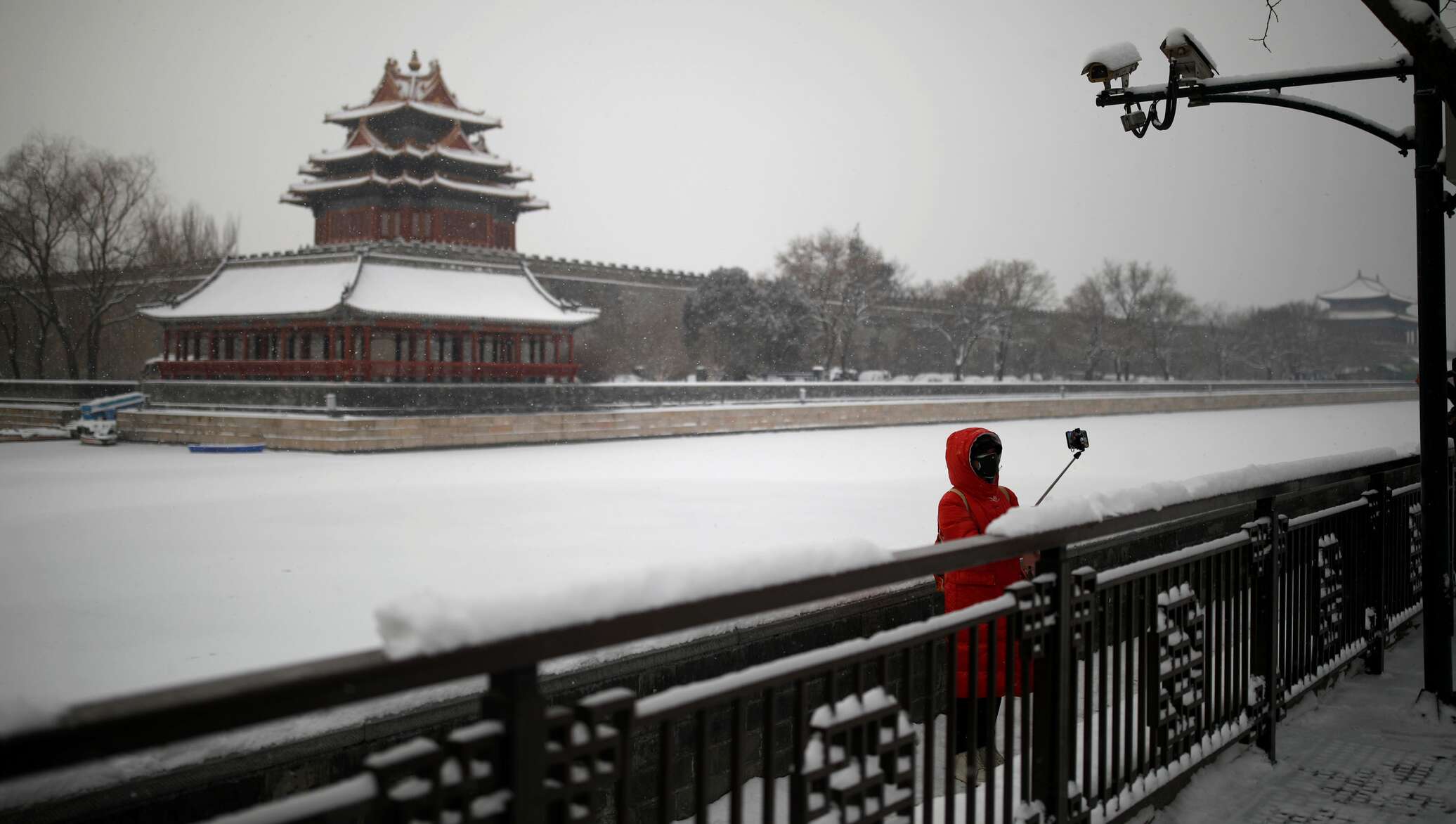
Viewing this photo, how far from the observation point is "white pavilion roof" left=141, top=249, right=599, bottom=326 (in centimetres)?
2552

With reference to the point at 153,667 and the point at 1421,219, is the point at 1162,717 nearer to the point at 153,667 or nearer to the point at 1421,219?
the point at 1421,219

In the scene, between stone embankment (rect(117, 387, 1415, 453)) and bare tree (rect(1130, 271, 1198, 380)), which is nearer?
stone embankment (rect(117, 387, 1415, 453))

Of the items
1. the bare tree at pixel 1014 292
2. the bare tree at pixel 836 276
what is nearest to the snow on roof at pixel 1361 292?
the bare tree at pixel 1014 292

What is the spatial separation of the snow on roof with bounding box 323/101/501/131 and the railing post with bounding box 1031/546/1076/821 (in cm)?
3220

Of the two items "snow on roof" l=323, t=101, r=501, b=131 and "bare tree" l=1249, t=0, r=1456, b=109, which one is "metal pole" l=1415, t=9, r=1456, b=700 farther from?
"snow on roof" l=323, t=101, r=501, b=131

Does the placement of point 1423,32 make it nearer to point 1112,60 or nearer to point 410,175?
point 1112,60

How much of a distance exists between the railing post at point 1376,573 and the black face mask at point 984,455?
1794 millimetres

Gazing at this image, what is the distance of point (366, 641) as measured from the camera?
21.0 ft

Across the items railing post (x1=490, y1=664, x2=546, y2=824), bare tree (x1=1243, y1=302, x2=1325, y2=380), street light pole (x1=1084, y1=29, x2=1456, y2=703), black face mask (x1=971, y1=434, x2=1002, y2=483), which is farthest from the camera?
bare tree (x1=1243, y1=302, x2=1325, y2=380)

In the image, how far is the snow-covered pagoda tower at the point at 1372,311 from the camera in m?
69.4

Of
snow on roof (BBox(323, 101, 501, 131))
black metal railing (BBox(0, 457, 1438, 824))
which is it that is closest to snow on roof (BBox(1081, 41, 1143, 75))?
black metal railing (BBox(0, 457, 1438, 824))

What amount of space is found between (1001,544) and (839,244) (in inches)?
1644

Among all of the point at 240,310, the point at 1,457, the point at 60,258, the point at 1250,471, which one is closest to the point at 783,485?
the point at 1250,471

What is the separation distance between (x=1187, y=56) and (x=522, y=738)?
614cm
